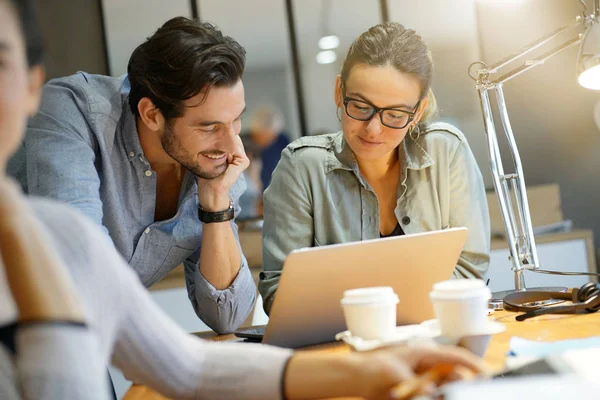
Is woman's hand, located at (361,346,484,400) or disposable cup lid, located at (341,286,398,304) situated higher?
disposable cup lid, located at (341,286,398,304)

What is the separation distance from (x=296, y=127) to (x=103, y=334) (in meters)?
4.25

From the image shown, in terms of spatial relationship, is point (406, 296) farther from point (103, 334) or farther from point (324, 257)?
point (103, 334)

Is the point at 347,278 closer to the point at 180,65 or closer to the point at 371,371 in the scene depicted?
the point at 371,371

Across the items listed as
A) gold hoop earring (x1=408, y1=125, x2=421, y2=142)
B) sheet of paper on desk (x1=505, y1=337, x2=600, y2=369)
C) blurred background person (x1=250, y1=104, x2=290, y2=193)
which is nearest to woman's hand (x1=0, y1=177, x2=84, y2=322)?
sheet of paper on desk (x1=505, y1=337, x2=600, y2=369)

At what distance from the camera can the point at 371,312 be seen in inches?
46.2

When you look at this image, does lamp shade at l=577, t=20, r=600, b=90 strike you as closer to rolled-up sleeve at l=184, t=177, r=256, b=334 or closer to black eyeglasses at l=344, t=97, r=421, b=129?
black eyeglasses at l=344, t=97, r=421, b=129

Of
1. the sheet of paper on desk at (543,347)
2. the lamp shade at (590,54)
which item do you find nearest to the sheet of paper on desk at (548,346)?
the sheet of paper on desk at (543,347)

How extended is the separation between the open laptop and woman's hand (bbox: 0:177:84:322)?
554 mm

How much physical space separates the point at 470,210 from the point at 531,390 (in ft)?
4.60

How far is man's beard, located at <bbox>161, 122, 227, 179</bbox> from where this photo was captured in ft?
5.98

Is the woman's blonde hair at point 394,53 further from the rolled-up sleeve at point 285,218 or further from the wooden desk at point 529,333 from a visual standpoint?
the wooden desk at point 529,333

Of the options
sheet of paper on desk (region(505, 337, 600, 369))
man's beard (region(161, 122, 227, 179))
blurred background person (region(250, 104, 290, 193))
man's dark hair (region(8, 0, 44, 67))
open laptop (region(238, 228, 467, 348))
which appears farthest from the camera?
blurred background person (region(250, 104, 290, 193))

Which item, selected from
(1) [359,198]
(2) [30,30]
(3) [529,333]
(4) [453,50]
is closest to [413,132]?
(1) [359,198]

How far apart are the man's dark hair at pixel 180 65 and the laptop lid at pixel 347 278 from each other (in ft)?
2.23
